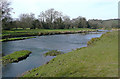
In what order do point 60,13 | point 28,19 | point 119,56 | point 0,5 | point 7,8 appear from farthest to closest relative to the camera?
point 60,13
point 28,19
point 7,8
point 0,5
point 119,56

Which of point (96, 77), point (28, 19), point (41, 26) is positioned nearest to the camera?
point (96, 77)

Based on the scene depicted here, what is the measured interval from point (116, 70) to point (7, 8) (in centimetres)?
6299

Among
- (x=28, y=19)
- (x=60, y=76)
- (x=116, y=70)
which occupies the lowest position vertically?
(x=60, y=76)

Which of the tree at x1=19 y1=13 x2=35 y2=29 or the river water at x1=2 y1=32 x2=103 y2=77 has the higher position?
the tree at x1=19 y1=13 x2=35 y2=29

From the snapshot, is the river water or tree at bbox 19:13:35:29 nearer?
the river water

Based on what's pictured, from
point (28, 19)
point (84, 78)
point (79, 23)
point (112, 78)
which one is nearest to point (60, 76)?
point (84, 78)

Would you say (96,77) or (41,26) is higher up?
(41,26)

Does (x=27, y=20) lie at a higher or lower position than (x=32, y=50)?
higher

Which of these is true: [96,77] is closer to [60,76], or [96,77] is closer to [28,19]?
[60,76]

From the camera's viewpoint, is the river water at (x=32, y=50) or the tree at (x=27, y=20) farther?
the tree at (x=27, y=20)

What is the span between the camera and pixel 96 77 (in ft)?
28.1

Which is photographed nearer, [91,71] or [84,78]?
[84,78]

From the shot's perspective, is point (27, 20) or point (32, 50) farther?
point (27, 20)

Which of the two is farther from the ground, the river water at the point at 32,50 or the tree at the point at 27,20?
the tree at the point at 27,20
